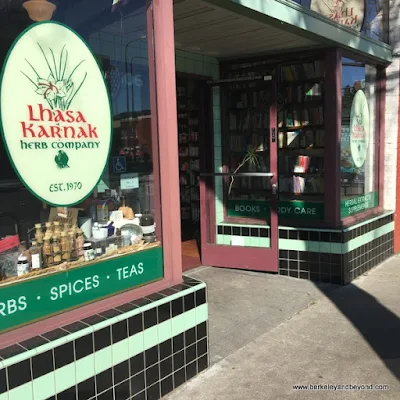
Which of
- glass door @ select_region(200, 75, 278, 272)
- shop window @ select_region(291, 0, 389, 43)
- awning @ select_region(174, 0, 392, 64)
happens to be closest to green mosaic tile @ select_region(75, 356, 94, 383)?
awning @ select_region(174, 0, 392, 64)

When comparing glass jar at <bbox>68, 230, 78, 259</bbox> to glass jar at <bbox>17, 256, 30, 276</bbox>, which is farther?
glass jar at <bbox>68, 230, 78, 259</bbox>

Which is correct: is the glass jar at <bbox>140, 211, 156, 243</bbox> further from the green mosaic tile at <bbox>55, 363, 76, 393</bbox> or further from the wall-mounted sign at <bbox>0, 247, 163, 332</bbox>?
the green mosaic tile at <bbox>55, 363, 76, 393</bbox>

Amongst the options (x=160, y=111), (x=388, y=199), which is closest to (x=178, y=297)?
(x=160, y=111)

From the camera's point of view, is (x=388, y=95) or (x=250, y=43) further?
(x=388, y=95)

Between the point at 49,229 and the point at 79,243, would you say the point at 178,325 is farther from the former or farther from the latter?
the point at 49,229

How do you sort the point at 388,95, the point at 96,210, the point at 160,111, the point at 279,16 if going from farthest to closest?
the point at 388,95 < the point at 279,16 < the point at 160,111 < the point at 96,210

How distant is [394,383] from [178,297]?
1.60 m

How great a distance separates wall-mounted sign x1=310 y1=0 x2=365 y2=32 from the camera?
550 centimetres

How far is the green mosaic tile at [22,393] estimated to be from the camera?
2223 millimetres

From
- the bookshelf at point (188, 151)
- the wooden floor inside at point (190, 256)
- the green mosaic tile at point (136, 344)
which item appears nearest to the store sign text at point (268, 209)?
the wooden floor inside at point (190, 256)

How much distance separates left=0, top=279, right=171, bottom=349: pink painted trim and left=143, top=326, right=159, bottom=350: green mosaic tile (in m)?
0.22

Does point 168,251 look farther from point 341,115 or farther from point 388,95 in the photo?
point 388,95

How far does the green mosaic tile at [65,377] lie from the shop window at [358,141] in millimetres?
4117

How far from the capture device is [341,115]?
566 centimetres
